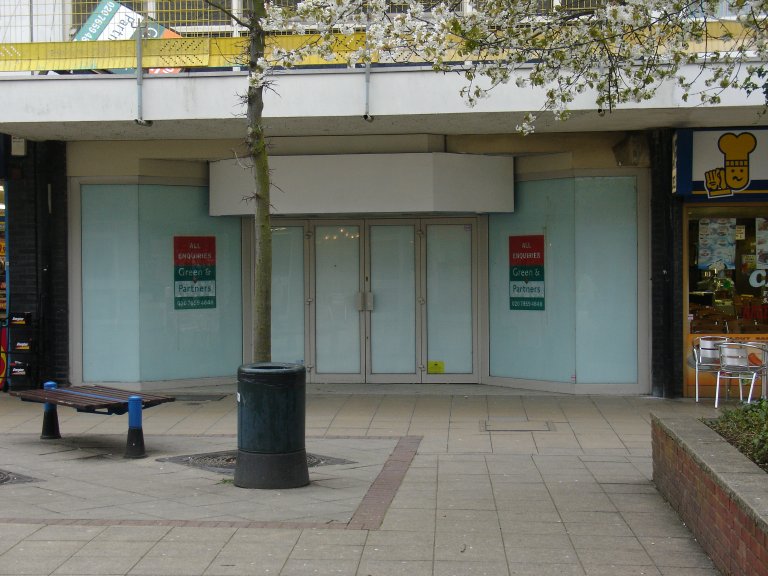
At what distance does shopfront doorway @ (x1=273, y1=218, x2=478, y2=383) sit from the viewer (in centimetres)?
1418

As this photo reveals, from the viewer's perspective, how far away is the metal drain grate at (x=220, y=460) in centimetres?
873

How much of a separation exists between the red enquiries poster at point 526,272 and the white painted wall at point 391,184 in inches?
23.3

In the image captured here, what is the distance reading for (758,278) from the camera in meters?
12.9

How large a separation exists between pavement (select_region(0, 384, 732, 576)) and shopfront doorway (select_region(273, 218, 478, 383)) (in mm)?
2263

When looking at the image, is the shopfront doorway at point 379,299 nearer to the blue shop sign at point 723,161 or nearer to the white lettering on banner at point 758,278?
the blue shop sign at point 723,161

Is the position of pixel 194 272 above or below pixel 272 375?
above

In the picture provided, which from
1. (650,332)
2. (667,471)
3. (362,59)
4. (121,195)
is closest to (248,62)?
(362,59)

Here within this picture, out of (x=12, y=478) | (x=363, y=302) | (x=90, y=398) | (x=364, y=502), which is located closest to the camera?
(x=364, y=502)

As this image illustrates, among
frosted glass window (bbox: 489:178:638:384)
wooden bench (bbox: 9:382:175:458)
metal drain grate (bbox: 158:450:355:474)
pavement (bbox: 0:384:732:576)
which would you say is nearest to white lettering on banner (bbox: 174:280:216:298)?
pavement (bbox: 0:384:732:576)

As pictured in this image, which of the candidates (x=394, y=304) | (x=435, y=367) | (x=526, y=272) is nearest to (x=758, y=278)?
(x=526, y=272)

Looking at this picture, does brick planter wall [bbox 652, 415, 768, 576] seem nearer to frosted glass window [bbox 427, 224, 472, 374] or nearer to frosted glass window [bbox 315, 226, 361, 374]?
frosted glass window [bbox 427, 224, 472, 374]

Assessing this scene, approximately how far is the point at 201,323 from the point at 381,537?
27.3 feet

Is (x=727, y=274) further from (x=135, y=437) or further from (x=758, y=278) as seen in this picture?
(x=135, y=437)

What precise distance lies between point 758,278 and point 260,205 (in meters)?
7.60
